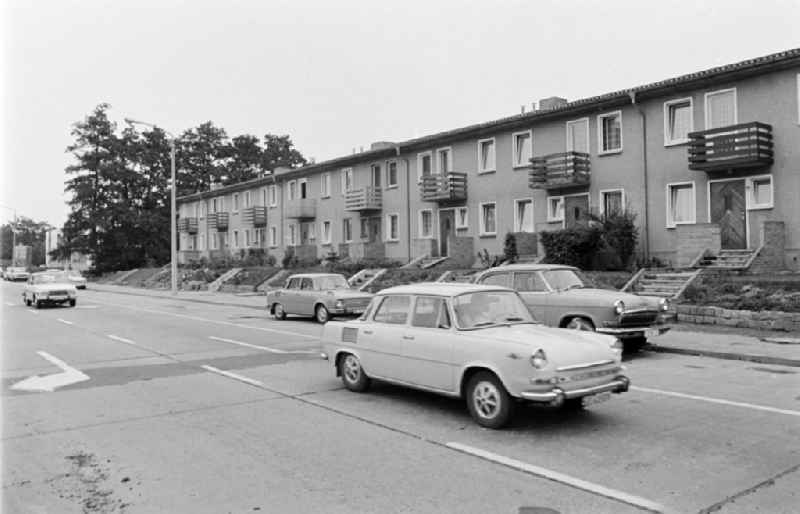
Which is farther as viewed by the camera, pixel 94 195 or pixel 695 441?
pixel 94 195

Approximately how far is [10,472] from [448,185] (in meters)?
26.0

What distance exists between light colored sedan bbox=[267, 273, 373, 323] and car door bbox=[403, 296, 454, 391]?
35.1 ft

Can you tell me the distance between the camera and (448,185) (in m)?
30.1

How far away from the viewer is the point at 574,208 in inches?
1012

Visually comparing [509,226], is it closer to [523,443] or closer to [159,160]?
[523,443]

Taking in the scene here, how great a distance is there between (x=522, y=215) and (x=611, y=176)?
4.74 m

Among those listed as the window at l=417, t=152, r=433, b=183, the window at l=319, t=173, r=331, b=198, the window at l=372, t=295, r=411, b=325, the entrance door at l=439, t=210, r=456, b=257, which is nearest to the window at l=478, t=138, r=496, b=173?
the entrance door at l=439, t=210, r=456, b=257

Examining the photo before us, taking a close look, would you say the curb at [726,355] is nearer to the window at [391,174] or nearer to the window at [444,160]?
the window at [444,160]

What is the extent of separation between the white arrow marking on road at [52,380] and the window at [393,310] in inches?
194

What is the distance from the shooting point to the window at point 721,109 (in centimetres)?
2062

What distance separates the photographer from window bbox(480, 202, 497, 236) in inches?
1147

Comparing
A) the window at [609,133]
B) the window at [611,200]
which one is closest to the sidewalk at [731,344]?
the window at [611,200]

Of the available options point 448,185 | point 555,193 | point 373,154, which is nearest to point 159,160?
point 373,154

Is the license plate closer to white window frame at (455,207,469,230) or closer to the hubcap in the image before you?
the hubcap
